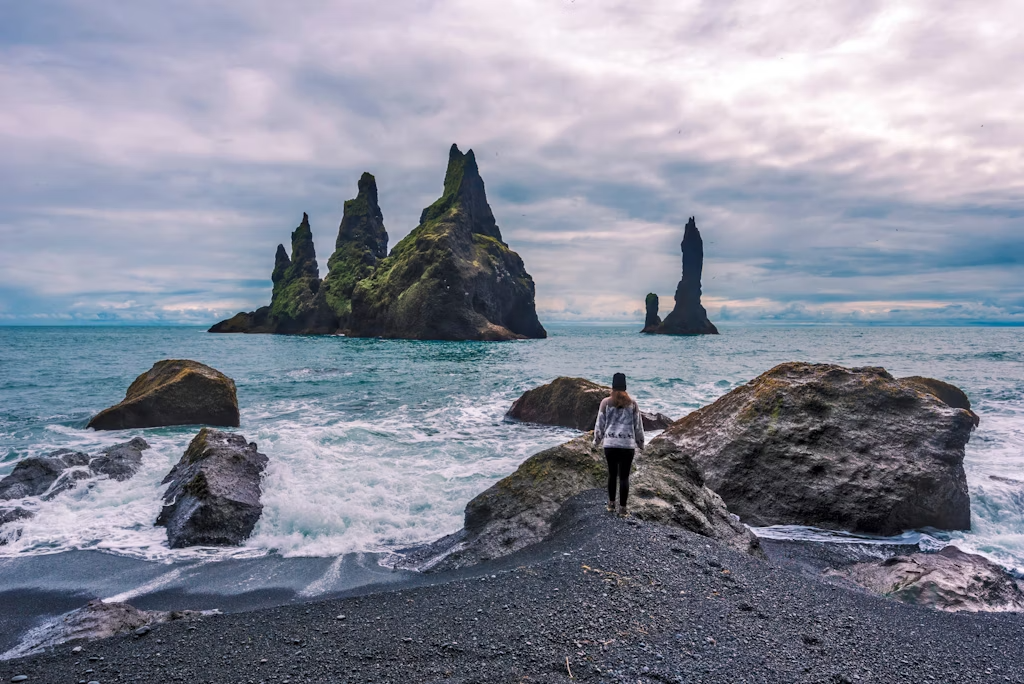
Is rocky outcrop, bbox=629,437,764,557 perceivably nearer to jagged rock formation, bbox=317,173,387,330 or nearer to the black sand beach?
the black sand beach

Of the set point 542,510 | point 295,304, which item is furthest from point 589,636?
point 295,304

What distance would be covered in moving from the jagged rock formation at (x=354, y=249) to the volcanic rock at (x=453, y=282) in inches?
275

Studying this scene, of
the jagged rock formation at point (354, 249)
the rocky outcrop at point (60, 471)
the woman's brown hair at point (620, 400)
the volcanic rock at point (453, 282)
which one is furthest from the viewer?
the jagged rock formation at point (354, 249)

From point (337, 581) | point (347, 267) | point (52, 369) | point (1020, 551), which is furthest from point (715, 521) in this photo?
point (347, 267)

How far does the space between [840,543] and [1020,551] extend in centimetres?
250

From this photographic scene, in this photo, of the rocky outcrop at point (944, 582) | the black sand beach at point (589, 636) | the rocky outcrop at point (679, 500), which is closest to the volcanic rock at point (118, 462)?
the black sand beach at point (589, 636)

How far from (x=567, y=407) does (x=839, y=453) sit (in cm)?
813

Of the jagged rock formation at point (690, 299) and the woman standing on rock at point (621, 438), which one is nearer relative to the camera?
the woman standing on rock at point (621, 438)

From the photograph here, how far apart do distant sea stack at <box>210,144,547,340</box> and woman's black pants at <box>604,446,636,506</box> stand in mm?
79262

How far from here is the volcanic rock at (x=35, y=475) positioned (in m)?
9.79

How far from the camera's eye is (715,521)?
7.72 meters

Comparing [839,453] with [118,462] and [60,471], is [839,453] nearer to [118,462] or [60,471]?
[118,462]

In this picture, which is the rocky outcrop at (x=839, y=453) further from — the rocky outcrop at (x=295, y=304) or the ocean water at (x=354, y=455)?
the rocky outcrop at (x=295, y=304)

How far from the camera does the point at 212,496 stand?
28.3ft
